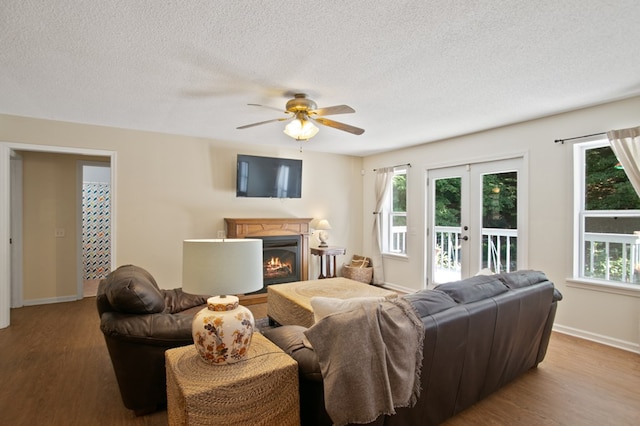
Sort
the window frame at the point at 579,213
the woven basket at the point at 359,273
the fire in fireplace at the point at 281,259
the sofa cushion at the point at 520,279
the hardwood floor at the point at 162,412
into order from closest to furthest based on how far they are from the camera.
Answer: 1. the hardwood floor at the point at 162,412
2. the sofa cushion at the point at 520,279
3. the window frame at the point at 579,213
4. the fire in fireplace at the point at 281,259
5. the woven basket at the point at 359,273

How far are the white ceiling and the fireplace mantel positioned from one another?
1681mm

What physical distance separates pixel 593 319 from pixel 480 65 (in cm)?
286

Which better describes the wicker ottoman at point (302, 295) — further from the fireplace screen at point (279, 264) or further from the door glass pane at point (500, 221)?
the door glass pane at point (500, 221)

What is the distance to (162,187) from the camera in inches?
181

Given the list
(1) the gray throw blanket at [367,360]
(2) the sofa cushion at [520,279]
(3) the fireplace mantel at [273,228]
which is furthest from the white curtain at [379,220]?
(1) the gray throw blanket at [367,360]

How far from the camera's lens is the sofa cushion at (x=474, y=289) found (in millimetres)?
1988

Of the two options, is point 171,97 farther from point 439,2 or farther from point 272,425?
point 272,425

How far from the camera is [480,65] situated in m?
2.50

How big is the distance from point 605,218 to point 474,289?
2395mm

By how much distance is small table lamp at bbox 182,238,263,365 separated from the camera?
156 centimetres

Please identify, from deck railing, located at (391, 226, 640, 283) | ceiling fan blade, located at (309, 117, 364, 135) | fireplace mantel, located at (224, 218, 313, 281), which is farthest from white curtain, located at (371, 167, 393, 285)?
ceiling fan blade, located at (309, 117, 364, 135)

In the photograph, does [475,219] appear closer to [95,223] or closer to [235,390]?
[235,390]

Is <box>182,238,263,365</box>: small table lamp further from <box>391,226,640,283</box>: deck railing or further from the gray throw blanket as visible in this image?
<box>391,226,640,283</box>: deck railing

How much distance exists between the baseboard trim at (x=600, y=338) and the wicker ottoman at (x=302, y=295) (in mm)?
1989
